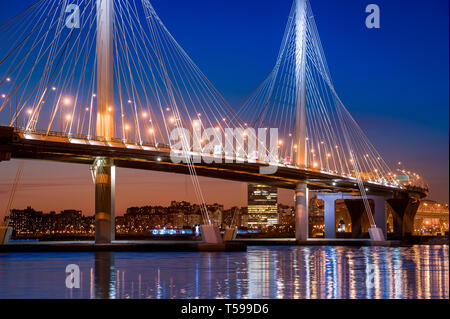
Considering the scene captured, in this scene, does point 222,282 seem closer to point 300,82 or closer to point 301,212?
point 300,82

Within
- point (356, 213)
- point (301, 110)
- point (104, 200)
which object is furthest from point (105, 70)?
point (356, 213)

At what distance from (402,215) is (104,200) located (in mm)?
61212

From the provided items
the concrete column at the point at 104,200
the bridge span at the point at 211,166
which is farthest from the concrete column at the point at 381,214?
the concrete column at the point at 104,200

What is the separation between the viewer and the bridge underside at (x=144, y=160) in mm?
49156

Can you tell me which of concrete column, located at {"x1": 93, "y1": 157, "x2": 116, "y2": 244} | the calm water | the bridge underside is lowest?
the calm water

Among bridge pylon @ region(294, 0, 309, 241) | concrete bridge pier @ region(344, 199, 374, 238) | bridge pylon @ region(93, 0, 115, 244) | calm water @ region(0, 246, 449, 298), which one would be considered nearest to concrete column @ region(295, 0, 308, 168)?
bridge pylon @ region(294, 0, 309, 241)

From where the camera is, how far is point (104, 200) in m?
53.8

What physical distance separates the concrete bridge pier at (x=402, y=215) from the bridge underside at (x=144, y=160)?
2047 centimetres

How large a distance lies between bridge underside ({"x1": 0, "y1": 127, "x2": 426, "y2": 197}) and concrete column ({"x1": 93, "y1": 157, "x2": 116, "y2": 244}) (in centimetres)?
85

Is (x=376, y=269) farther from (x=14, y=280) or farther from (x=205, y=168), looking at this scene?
(x=205, y=168)

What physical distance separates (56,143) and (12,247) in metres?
7.50

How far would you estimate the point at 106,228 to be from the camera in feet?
174

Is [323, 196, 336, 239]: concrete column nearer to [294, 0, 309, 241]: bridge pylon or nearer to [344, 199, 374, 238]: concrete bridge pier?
[344, 199, 374, 238]: concrete bridge pier

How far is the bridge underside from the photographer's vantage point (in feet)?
161
